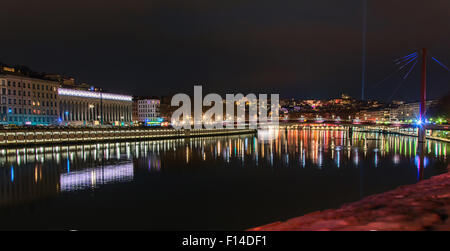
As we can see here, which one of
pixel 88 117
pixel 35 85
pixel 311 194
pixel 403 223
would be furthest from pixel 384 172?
pixel 88 117

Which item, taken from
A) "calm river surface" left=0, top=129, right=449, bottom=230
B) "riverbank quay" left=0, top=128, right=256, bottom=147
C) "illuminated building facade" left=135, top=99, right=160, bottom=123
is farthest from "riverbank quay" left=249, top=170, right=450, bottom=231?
"illuminated building facade" left=135, top=99, right=160, bottom=123

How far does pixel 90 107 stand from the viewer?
8731cm

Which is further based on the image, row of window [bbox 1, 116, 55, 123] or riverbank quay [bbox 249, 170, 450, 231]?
row of window [bbox 1, 116, 55, 123]

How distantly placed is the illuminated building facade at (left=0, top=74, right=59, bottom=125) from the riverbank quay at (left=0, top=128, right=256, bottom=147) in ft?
73.4

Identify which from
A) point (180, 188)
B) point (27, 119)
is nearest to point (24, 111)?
point (27, 119)

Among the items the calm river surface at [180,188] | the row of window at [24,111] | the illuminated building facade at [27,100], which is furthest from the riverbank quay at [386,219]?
the row of window at [24,111]

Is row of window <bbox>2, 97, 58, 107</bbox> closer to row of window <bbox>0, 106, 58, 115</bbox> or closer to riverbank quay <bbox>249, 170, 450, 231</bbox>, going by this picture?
row of window <bbox>0, 106, 58, 115</bbox>

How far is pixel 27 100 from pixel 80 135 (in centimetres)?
2643

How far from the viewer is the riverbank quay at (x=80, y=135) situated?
1543 inches

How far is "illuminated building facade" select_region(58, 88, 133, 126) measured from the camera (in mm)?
→ 78250

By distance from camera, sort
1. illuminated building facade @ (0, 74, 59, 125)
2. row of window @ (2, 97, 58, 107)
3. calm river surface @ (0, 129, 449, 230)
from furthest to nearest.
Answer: row of window @ (2, 97, 58, 107)
illuminated building facade @ (0, 74, 59, 125)
calm river surface @ (0, 129, 449, 230)

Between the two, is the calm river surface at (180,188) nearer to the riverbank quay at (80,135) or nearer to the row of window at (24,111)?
the riverbank quay at (80,135)

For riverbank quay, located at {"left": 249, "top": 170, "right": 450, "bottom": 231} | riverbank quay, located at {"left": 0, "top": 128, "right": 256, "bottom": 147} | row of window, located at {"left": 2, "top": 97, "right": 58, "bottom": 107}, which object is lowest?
riverbank quay, located at {"left": 0, "top": 128, "right": 256, "bottom": 147}

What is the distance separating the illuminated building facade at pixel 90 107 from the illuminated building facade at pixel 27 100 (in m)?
4.05
